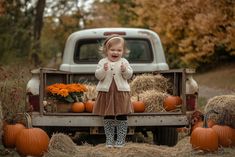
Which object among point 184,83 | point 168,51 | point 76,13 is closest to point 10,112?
point 184,83

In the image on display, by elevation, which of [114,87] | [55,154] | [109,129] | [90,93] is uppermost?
[114,87]

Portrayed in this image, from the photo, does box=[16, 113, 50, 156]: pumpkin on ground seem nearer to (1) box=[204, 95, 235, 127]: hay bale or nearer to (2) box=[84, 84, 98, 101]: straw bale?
(2) box=[84, 84, 98, 101]: straw bale

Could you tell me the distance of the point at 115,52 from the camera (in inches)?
282

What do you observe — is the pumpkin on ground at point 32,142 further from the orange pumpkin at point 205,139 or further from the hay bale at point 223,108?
the hay bale at point 223,108

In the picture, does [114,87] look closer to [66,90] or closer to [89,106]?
[89,106]

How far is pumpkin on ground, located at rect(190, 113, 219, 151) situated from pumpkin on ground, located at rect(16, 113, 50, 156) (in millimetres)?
1905

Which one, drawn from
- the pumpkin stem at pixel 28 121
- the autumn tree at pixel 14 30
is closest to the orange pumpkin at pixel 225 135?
Answer: the pumpkin stem at pixel 28 121

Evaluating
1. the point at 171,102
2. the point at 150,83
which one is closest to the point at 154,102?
the point at 171,102

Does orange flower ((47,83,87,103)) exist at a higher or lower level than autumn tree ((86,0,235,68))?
lower

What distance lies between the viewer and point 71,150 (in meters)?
7.05

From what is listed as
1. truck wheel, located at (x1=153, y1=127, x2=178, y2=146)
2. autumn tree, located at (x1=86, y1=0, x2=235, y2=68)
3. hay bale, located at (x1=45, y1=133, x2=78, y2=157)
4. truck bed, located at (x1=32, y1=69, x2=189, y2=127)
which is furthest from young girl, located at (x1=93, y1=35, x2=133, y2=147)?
autumn tree, located at (x1=86, y1=0, x2=235, y2=68)

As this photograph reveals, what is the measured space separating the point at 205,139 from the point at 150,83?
6.19 feet

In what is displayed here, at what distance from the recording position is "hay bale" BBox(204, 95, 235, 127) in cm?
762

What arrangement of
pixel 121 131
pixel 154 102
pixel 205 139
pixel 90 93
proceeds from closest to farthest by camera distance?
pixel 205 139 < pixel 121 131 < pixel 154 102 < pixel 90 93
